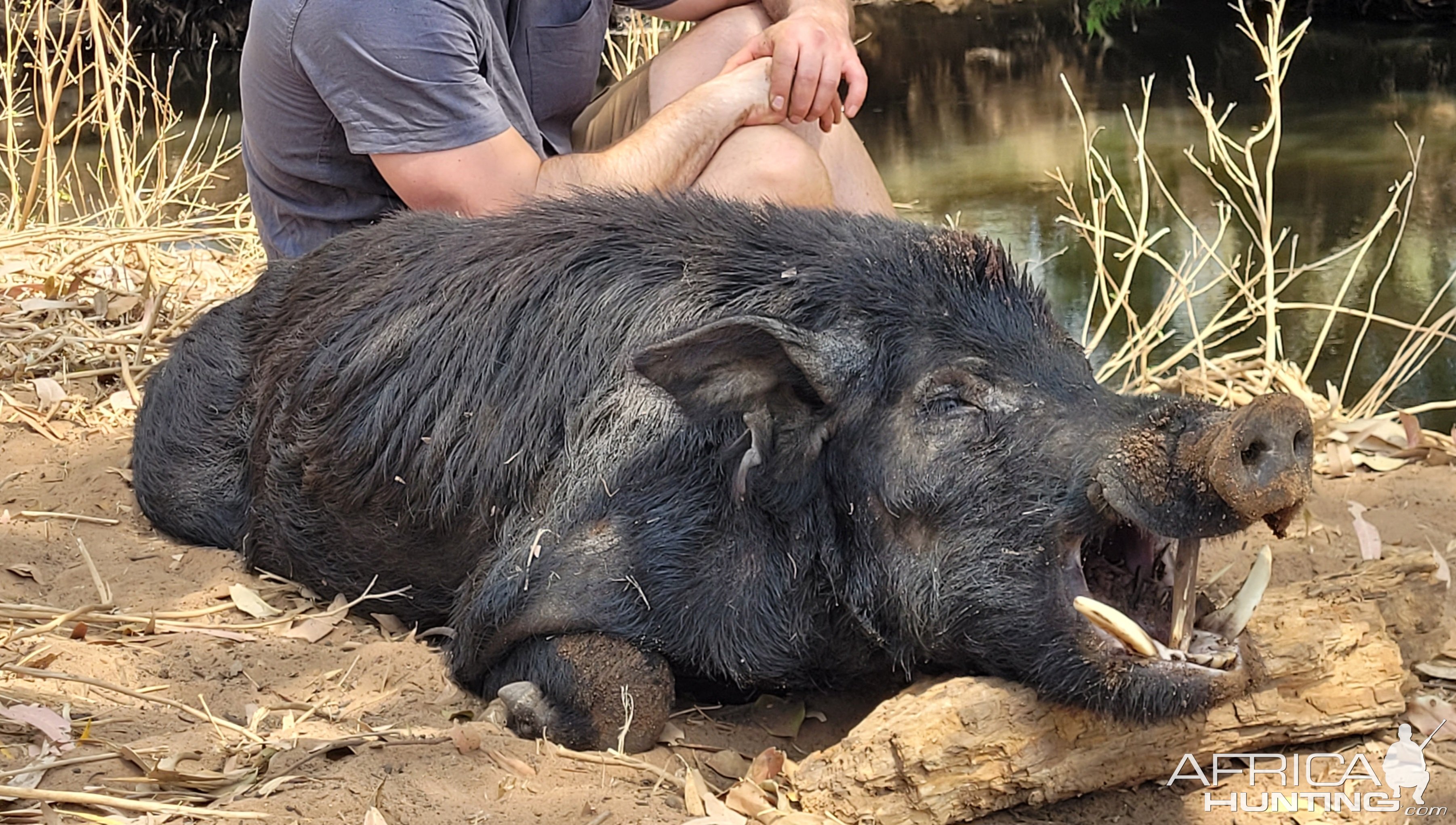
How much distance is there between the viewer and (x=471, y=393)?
288 cm

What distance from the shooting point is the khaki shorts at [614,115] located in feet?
14.2

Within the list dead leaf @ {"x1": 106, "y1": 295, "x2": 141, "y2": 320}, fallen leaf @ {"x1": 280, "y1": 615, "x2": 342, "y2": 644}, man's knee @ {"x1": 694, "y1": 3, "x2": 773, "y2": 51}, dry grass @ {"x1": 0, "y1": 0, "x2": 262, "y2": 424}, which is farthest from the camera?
dead leaf @ {"x1": 106, "y1": 295, "x2": 141, "y2": 320}

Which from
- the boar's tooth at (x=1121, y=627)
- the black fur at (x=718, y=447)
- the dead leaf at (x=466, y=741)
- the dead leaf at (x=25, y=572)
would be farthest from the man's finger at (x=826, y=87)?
the dead leaf at (x=25, y=572)

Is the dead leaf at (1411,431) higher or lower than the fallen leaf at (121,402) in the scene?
lower

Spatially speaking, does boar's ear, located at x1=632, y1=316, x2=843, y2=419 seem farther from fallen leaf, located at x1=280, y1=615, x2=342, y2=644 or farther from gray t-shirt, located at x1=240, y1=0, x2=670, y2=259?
gray t-shirt, located at x1=240, y1=0, x2=670, y2=259

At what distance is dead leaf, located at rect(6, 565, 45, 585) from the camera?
10.4ft

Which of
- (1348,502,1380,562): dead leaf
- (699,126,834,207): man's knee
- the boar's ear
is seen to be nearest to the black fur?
the boar's ear

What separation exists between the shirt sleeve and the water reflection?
12.2 ft

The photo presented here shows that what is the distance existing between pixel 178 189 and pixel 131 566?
3.51 meters

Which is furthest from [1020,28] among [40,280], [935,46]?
[40,280]

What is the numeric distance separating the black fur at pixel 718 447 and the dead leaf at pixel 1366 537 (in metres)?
1.05

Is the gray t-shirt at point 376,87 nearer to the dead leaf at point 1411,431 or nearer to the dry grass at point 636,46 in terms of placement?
the dry grass at point 636,46

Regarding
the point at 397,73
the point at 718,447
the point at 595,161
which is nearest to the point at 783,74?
the point at 595,161

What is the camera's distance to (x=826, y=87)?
3645 mm
